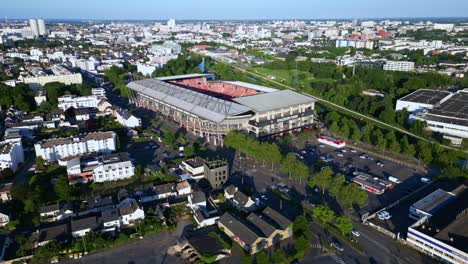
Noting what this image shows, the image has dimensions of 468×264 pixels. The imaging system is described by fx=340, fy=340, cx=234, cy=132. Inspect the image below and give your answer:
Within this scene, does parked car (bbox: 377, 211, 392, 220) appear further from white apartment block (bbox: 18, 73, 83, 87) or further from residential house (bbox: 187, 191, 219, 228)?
white apartment block (bbox: 18, 73, 83, 87)

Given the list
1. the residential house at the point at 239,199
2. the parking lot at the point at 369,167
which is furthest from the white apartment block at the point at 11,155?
the parking lot at the point at 369,167

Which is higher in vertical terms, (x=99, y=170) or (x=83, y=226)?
(x=99, y=170)

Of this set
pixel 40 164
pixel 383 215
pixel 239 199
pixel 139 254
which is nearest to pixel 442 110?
pixel 383 215

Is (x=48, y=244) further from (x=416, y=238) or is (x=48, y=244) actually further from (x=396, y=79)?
(x=396, y=79)

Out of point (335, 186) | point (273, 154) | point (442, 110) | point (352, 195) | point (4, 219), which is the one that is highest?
point (442, 110)

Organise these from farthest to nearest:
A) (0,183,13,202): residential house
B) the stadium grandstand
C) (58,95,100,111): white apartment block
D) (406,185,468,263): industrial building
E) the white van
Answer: (58,95,100,111): white apartment block
the stadium grandstand
the white van
(0,183,13,202): residential house
(406,185,468,263): industrial building

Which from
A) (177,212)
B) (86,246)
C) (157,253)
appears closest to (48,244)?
(86,246)

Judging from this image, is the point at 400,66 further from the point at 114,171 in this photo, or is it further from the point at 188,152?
the point at 114,171

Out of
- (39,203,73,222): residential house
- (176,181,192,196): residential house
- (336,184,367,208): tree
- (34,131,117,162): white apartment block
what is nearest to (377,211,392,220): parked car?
(336,184,367,208): tree
